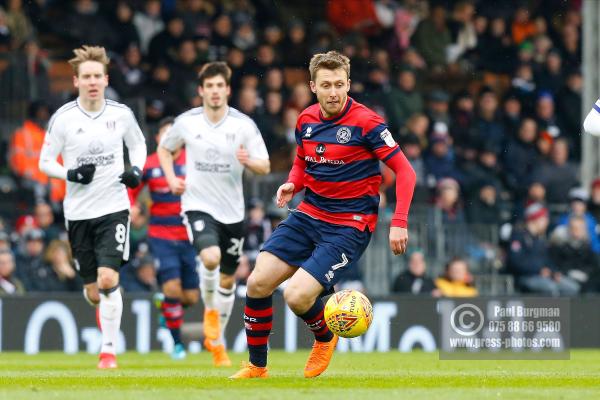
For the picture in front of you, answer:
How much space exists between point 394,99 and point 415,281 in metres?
4.03

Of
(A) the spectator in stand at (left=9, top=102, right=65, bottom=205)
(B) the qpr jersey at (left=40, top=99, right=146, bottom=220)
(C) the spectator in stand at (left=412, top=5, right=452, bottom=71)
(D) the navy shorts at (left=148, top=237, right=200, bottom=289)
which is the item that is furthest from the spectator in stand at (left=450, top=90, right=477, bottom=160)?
(B) the qpr jersey at (left=40, top=99, right=146, bottom=220)

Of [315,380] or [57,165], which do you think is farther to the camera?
[57,165]

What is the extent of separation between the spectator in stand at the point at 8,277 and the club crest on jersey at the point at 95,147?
14.6 ft

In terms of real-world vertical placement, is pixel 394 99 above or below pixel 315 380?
above

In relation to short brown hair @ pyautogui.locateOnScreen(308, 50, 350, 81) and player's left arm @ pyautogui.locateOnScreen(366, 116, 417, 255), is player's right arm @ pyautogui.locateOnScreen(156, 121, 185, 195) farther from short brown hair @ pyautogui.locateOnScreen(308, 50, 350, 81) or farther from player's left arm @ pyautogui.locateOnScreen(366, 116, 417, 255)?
player's left arm @ pyautogui.locateOnScreen(366, 116, 417, 255)

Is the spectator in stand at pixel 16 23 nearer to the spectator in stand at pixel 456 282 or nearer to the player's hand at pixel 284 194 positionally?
the spectator in stand at pixel 456 282

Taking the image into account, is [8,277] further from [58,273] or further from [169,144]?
[169,144]

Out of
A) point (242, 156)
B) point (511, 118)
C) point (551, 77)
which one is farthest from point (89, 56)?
point (551, 77)

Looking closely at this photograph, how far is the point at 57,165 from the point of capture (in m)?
12.5

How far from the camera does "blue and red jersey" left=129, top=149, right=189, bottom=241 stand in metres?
15.0

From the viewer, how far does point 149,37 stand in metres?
21.3

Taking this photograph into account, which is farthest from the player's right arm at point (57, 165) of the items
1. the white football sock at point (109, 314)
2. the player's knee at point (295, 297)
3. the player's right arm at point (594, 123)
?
the player's right arm at point (594, 123)

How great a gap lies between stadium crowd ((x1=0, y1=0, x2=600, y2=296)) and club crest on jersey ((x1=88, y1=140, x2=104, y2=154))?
4497 mm

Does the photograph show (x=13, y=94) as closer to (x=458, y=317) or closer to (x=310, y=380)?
(x=458, y=317)
